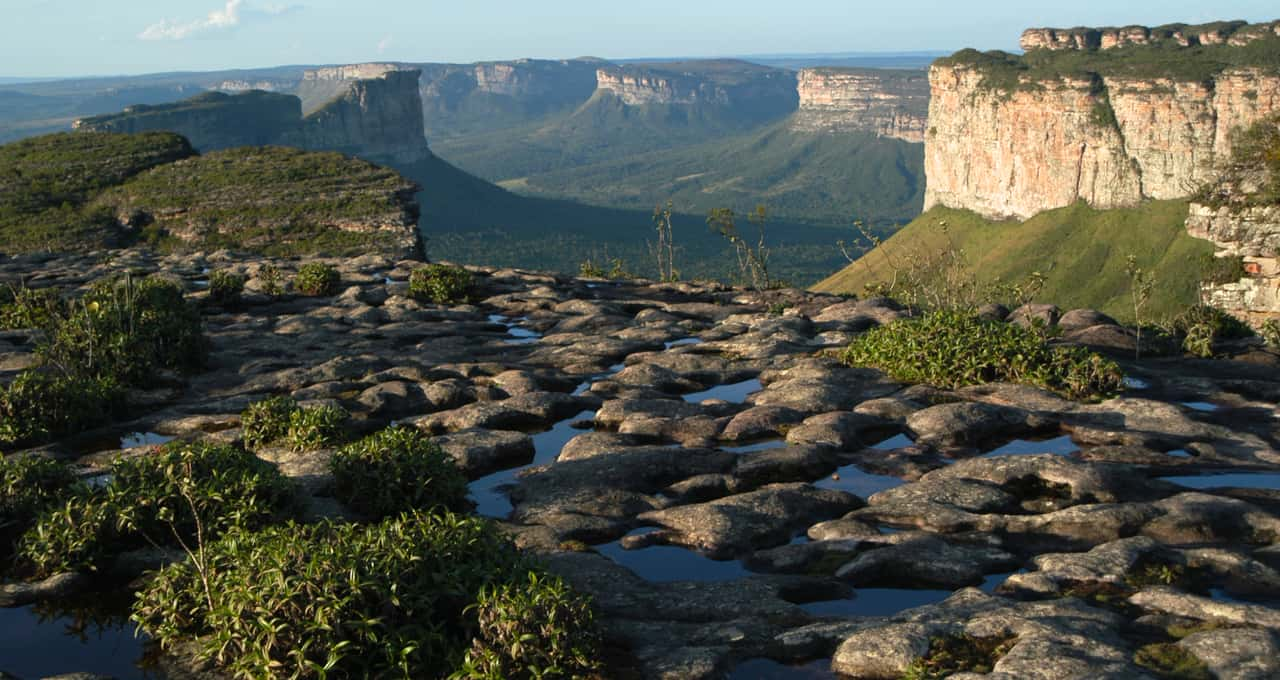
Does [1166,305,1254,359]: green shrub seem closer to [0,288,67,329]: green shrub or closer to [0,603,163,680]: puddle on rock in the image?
[0,603,163,680]: puddle on rock

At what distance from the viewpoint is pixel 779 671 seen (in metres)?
10.0

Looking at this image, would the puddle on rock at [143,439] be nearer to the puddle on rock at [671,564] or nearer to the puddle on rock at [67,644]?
the puddle on rock at [67,644]

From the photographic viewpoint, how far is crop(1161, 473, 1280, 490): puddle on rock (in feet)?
50.2

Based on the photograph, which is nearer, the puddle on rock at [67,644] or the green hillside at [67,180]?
the puddle on rock at [67,644]

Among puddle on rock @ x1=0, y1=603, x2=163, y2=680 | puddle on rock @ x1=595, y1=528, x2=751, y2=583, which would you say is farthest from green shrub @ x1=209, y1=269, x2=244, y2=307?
puddle on rock @ x1=595, y1=528, x2=751, y2=583

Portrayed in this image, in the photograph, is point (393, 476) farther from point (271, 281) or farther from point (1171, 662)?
point (271, 281)

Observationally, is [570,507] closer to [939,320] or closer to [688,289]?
[939,320]

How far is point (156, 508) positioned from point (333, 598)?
4.74m

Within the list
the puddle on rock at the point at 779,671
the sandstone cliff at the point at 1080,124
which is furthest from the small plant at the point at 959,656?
the sandstone cliff at the point at 1080,124

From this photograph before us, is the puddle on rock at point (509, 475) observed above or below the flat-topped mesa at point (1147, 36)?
below

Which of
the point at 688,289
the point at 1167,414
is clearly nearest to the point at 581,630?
the point at 1167,414

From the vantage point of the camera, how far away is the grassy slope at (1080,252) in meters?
130

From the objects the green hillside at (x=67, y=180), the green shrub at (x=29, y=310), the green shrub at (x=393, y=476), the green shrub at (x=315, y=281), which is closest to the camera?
the green shrub at (x=393, y=476)

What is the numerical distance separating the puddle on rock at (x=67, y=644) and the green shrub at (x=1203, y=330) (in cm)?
2230
